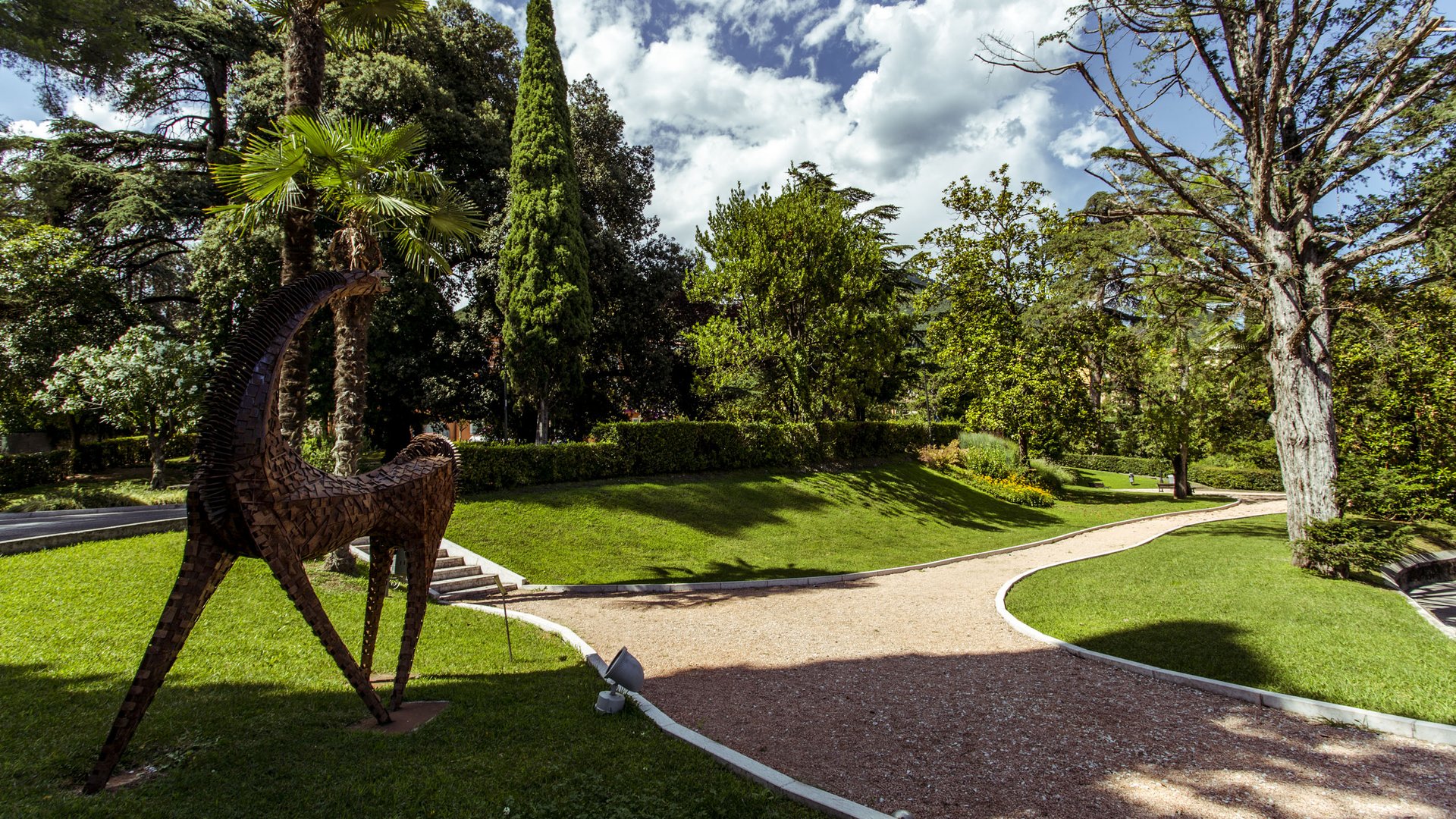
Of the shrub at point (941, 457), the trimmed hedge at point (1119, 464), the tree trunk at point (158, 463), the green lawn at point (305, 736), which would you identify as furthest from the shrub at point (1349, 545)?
the tree trunk at point (158, 463)

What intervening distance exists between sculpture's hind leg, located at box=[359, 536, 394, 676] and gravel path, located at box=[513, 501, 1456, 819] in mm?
2754

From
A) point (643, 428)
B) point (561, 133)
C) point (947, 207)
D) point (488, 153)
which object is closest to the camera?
point (643, 428)

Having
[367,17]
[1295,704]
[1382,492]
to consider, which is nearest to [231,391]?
[1295,704]

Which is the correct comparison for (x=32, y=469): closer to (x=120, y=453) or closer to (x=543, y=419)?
(x=120, y=453)

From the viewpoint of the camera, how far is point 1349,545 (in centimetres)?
1177

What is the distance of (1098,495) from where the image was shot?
29.9 meters

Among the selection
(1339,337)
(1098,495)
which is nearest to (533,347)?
(1339,337)

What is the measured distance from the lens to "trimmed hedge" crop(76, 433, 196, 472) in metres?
26.4

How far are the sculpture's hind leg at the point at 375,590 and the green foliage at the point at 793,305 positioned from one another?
54.2ft

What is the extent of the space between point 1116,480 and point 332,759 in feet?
158

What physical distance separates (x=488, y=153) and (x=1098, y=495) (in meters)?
31.1

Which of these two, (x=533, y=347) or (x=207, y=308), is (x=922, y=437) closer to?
(x=533, y=347)

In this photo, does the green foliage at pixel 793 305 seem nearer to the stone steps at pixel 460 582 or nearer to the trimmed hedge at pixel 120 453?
the stone steps at pixel 460 582

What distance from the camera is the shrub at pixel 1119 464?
43.0m
